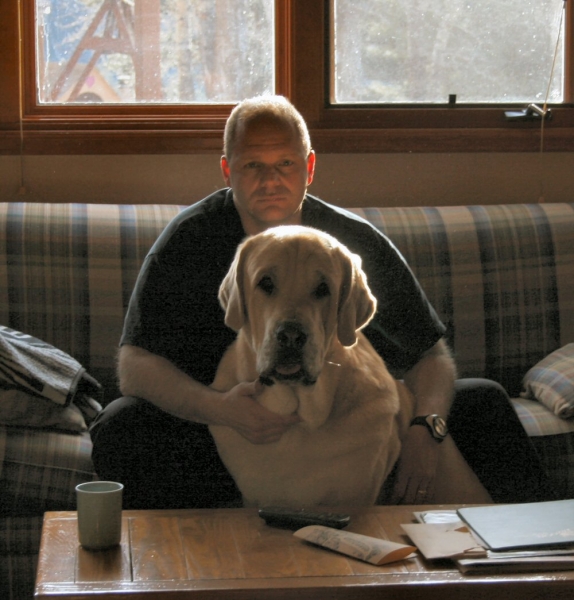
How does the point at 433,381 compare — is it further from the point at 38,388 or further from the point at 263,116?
the point at 38,388

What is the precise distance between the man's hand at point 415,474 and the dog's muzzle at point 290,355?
30 centimetres

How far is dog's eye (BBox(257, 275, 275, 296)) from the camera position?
5.39 feet

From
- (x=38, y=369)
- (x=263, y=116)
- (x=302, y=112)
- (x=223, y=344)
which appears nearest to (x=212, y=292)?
(x=223, y=344)

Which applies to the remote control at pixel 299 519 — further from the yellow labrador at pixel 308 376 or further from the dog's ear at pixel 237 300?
the dog's ear at pixel 237 300

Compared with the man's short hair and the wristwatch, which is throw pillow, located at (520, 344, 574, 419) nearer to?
the wristwatch

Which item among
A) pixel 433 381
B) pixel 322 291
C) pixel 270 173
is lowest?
pixel 433 381

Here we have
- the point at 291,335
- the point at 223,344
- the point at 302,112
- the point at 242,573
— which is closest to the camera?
the point at 242,573

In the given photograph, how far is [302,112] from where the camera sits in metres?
3.18

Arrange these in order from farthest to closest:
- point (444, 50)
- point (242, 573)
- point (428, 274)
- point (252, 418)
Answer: point (444, 50) < point (428, 274) < point (252, 418) < point (242, 573)

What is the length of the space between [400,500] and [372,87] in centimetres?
190

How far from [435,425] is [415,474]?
0.35ft

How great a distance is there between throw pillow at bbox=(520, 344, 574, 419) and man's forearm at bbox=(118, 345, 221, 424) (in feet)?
3.26

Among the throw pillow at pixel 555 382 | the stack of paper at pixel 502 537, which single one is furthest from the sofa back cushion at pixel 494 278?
the stack of paper at pixel 502 537

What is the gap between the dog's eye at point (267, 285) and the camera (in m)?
1.64
